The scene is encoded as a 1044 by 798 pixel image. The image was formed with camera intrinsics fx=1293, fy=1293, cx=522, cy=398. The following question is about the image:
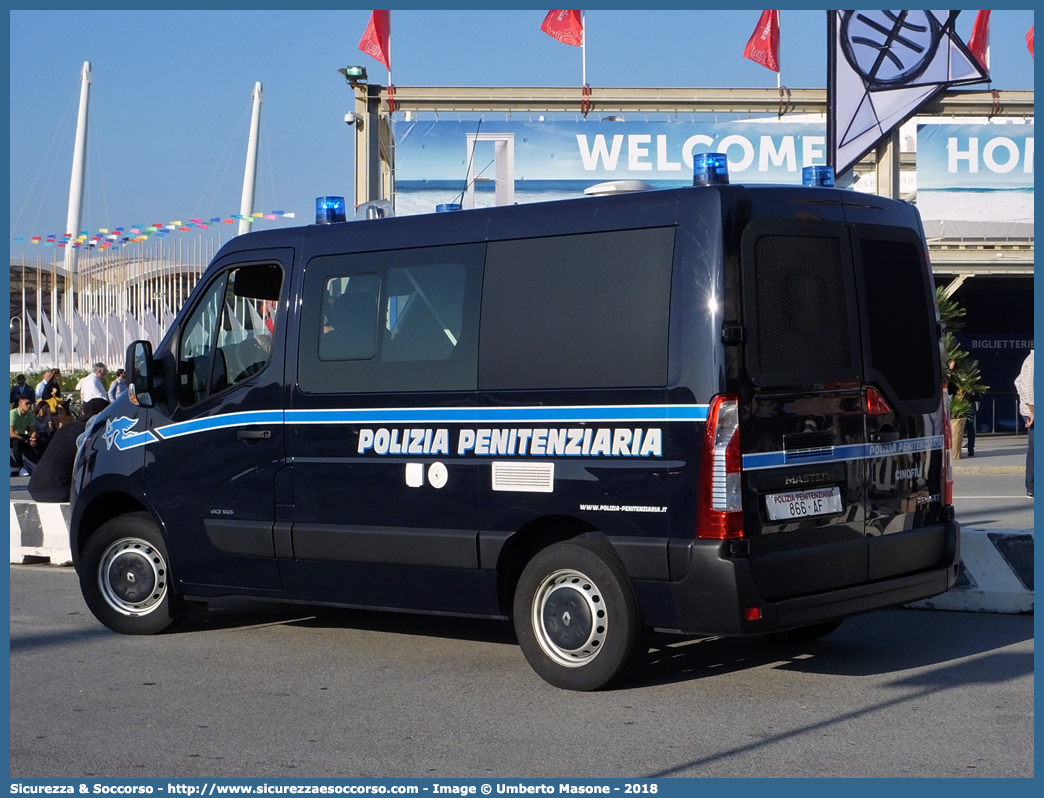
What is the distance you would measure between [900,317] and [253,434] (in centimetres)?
358

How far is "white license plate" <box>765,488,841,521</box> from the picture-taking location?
5918 millimetres

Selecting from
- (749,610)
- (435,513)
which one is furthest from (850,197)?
(435,513)

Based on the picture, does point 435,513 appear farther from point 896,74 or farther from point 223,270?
point 896,74

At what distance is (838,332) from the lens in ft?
20.4

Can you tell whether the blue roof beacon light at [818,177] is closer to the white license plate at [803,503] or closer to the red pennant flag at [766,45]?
the white license plate at [803,503]

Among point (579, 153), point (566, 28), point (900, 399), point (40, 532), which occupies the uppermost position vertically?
point (566, 28)

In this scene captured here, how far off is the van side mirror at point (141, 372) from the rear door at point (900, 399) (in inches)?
163

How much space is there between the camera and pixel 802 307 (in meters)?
6.11

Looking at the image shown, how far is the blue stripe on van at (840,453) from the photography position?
19.2ft

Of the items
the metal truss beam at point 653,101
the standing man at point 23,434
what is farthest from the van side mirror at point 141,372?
the metal truss beam at point 653,101

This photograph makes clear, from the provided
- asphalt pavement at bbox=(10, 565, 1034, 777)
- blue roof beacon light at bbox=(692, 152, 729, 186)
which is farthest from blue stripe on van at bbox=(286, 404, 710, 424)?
asphalt pavement at bbox=(10, 565, 1034, 777)

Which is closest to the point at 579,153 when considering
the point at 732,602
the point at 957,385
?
the point at 957,385

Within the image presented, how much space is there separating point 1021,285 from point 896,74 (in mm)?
13828

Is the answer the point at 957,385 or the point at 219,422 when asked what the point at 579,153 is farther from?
the point at 219,422
